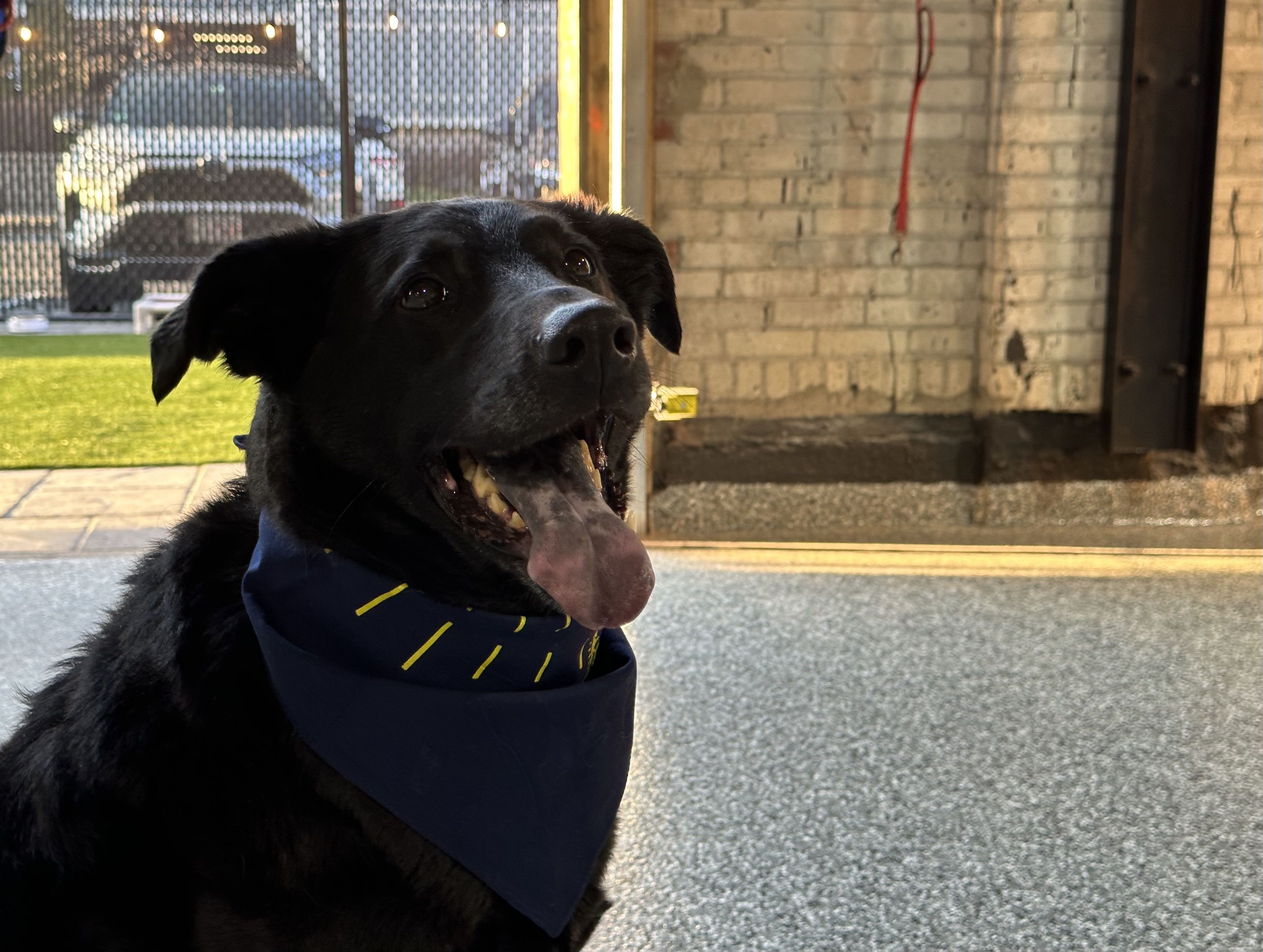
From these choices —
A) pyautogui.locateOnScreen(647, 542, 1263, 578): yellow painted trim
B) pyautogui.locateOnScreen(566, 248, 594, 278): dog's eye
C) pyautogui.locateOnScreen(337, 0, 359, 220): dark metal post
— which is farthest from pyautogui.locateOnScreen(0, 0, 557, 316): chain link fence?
pyautogui.locateOnScreen(566, 248, 594, 278): dog's eye

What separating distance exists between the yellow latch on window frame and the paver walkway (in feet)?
4.02

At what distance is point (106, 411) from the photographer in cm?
530

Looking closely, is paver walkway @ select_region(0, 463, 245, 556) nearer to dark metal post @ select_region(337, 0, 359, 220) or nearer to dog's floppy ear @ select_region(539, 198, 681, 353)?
dog's floppy ear @ select_region(539, 198, 681, 353)

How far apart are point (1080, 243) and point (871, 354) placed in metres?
0.71

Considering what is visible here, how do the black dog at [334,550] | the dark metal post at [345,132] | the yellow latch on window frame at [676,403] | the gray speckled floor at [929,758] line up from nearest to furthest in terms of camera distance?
the black dog at [334,550], the gray speckled floor at [929,758], the yellow latch on window frame at [676,403], the dark metal post at [345,132]

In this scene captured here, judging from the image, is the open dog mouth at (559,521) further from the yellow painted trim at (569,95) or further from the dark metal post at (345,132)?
the dark metal post at (345,132)

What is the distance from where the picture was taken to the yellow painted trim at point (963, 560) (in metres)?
3.34

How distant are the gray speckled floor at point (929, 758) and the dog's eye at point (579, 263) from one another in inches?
35.9

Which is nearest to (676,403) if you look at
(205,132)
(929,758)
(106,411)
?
(929,758)

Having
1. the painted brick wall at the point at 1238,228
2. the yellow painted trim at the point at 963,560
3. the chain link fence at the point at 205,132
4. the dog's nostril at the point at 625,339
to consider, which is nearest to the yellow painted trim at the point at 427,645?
the dog's nostril at the point at 625,339

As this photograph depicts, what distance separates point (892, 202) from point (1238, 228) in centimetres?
106

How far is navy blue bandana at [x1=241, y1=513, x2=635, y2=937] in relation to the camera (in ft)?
Result: 3.67

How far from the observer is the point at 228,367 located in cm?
125

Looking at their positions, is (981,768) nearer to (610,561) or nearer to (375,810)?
(610,561)
